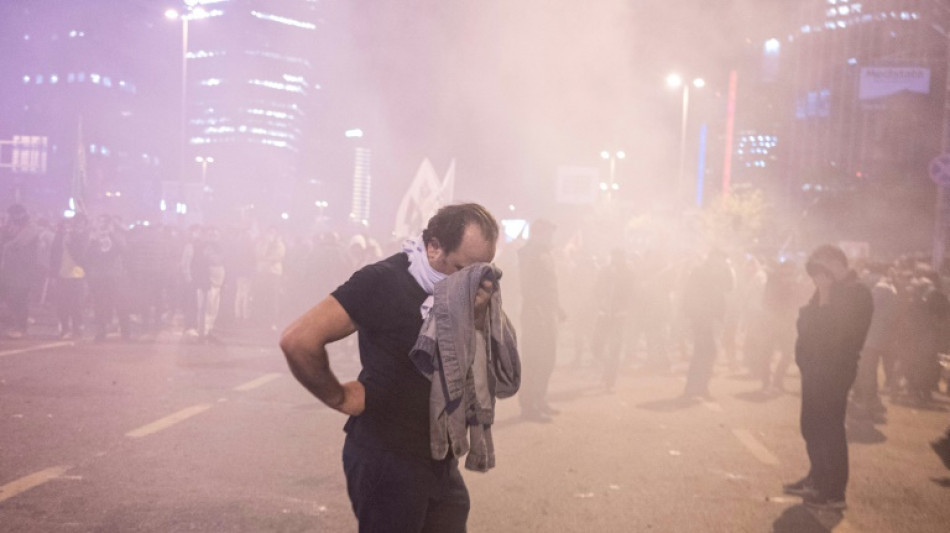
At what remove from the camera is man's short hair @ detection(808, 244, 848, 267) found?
545 centimetres

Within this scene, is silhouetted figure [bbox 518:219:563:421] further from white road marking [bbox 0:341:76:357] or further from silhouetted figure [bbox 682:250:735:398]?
white road marking [bbox 0:341:76:357]

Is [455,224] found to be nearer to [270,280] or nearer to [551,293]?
[551,293]

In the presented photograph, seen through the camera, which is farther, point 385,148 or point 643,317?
point 385,148

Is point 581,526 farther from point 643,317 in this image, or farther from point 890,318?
point 643,317

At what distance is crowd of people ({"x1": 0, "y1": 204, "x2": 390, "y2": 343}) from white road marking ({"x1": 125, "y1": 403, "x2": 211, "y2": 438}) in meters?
5.43

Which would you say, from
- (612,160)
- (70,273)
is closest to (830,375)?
(70,273)

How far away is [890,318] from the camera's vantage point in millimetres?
9477

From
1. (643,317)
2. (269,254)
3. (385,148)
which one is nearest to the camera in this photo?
(643,317)

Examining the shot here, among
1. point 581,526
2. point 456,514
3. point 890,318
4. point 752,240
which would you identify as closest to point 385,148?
point 890,318

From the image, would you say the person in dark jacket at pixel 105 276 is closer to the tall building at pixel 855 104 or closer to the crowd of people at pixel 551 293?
the crowd of people at pixel 551 293

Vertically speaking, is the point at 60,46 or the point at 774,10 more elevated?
the point at 60,46

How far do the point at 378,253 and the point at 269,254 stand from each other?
2.84 m

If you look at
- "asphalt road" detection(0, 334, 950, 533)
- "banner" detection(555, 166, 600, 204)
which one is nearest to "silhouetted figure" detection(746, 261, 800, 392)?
"asphalt road" detection(0, 334, 950, 533)

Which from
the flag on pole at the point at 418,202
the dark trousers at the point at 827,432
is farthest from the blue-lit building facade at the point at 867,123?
the dark trousers at the point at 827,432
